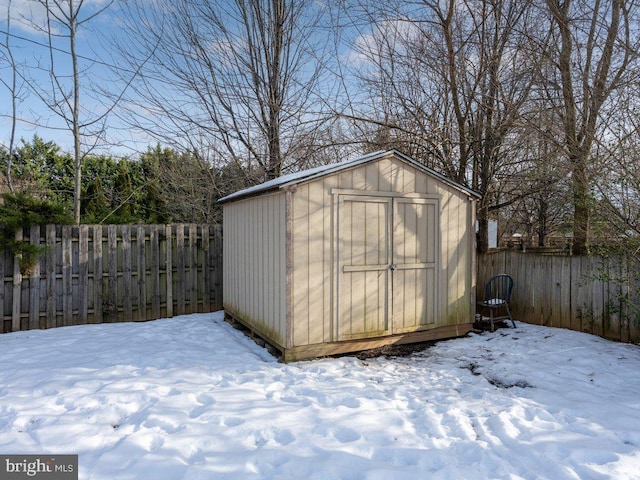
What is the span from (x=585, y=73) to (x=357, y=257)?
436cm

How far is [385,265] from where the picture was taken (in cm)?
483

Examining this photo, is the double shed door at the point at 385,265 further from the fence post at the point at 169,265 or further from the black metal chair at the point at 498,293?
the fence post at the point at 169,265

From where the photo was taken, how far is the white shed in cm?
438

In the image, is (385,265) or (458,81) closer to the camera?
(385,265)

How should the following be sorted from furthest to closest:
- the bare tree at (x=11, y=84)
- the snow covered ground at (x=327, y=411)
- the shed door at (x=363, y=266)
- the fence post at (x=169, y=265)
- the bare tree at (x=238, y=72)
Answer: the bare tree at (x=238, y=72), the bare tree at (x=11, y=84), the fence post at (x=169, y=265), the shed door at (x=363, y=266), the snow covered ground at (x=327, y=411)

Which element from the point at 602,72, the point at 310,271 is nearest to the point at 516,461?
the point at 310,271

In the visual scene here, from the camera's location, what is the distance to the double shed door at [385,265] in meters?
4.62

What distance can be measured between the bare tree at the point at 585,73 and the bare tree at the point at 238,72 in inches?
181

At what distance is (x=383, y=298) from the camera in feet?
15.9

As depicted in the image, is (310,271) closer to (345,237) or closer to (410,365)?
(345,237)

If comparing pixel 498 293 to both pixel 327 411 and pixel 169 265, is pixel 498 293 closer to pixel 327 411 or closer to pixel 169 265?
pixel 327 411

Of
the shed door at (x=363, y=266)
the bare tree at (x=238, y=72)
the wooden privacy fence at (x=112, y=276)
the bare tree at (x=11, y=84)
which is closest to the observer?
the shed door at (x=363, y=266)

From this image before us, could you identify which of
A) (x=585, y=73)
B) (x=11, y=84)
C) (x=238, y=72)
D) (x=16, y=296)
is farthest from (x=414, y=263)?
(x=11, y=84)

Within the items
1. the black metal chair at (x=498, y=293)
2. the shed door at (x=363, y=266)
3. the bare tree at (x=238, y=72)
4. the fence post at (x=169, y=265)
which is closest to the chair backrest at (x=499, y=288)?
the black metal chair at (x=498, y=293)
